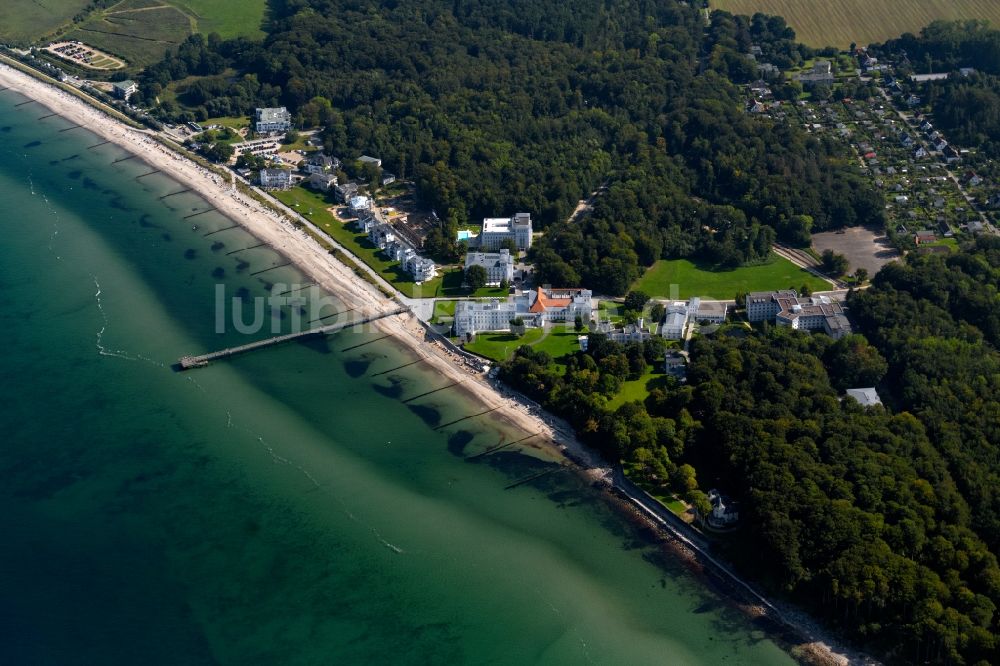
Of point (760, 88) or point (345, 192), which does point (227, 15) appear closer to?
point (345, 192)

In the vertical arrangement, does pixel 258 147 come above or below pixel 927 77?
below

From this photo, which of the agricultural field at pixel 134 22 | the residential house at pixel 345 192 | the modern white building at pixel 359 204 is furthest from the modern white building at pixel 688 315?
the agricultural field at pixel 134 22

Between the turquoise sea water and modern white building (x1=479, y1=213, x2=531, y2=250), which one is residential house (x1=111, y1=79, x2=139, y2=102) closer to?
the turquoise sea water

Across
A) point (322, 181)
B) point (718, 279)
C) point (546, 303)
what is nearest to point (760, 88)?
point (718, 279)

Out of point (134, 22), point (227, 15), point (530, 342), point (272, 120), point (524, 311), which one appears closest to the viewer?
point (530, 342)

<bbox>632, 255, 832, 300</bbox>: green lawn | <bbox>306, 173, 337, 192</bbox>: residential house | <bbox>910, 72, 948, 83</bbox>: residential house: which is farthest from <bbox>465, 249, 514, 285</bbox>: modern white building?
<bbox>910, 72, 948, 83</bbox>: residential house
